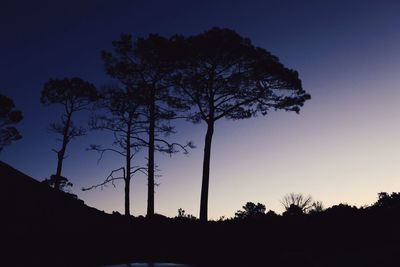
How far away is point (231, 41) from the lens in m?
19.9

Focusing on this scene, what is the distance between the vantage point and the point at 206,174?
19500mm

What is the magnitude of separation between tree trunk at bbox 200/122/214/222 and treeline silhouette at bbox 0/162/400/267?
1077mm

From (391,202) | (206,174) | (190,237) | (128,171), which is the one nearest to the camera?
(190,237)

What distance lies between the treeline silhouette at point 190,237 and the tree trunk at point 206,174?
1.08 m

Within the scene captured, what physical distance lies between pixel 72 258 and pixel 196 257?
4.19 meters

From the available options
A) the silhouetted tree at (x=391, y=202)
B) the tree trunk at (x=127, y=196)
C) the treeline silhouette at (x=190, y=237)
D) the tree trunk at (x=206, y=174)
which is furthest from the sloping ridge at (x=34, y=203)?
the silhouetted tree at (x=391, y=202)

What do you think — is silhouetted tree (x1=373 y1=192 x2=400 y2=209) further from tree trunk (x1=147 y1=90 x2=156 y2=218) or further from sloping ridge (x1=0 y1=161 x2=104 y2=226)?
sloping ridge (x1=0 y1=161 x2=104 y2=226)

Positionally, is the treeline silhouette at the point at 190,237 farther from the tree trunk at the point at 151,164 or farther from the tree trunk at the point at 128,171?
the tree trunk at the point at 128,171

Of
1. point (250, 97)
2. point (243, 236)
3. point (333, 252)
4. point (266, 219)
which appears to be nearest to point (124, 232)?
point (243, 236)

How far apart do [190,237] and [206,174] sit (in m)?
4.79

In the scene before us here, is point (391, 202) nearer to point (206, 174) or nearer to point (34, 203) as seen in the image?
point (206, 174)

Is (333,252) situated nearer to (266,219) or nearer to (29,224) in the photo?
(266,219)

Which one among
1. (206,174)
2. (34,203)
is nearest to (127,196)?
(206,174)

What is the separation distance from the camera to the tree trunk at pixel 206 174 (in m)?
18.7
